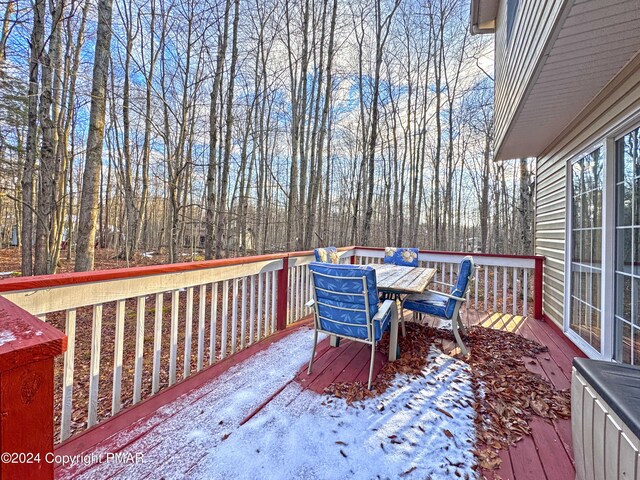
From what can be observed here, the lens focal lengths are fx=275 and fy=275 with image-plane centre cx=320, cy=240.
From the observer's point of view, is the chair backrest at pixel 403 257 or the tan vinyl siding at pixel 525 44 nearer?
the tan vinyl siding at pixel 525 44

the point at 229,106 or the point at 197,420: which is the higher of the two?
the point at 229,106

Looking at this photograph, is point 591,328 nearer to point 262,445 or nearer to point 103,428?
point 262,445

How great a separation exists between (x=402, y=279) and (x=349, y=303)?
1117 millimetres

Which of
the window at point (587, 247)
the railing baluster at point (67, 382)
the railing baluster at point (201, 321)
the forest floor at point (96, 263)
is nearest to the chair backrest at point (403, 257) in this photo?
the window at point (587, 247)

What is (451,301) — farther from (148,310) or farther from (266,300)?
(148,310)

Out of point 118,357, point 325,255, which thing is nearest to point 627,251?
point 325,255

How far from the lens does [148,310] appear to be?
5320 millimetres

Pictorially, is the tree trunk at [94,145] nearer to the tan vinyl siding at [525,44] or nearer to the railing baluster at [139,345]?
the railing baluster at [139,345]

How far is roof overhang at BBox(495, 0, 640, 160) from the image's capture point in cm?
158

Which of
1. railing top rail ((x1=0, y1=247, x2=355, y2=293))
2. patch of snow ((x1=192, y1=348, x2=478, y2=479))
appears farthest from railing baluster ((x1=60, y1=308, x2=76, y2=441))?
patch of snow ((x1=192, y1=348, x2=478, y2=479))

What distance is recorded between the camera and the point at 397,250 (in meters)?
4.68

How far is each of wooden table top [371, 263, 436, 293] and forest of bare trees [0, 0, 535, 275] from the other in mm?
3115

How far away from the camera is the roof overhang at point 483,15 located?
182 inches

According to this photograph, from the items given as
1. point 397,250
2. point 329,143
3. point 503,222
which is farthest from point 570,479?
point 503,222
